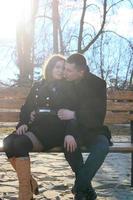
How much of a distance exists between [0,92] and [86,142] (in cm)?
173

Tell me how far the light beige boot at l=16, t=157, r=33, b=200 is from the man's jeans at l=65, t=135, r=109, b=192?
446 mm

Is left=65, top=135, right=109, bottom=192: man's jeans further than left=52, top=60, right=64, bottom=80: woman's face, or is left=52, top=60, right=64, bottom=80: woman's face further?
left=52, top=60, right=64, bottom=80: woman's face

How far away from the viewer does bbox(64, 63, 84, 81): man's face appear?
192 inches

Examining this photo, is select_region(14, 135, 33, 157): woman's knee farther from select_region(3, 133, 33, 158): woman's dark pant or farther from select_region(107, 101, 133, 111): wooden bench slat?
select_region(107, 101, 133, 111): wooden bench slat

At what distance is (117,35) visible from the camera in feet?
84.5

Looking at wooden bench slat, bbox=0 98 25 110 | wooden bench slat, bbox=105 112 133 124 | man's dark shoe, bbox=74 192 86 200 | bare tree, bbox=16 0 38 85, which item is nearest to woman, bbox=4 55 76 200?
man's dark shoe, bbox=74 192 86 200

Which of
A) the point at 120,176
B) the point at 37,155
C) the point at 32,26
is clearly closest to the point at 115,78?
the point at 32,26

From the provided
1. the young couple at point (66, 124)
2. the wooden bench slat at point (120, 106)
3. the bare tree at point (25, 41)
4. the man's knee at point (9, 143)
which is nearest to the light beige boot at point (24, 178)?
the young couple at point (66, 124)

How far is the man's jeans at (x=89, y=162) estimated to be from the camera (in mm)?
4621

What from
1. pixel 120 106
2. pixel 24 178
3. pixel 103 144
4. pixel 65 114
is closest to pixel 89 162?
pixel 103 144

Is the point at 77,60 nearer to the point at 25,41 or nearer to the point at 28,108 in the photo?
the point at 28,108

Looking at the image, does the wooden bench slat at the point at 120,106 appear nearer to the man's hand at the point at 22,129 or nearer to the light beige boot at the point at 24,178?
the man's hand at the point at 22,129

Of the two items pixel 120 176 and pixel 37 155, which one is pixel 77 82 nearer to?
pixel 120 176

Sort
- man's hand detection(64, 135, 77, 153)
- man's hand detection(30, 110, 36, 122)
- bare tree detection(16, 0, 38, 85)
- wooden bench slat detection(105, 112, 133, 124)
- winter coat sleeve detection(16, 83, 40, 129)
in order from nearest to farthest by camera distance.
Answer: man's hand detection(64, 135, 77, 153)
man's hand detection(30, 110, 36, 122)
winter coat sleeve detection(16, 83, 40, 129)
wooden bench slat detection(105, 112, 133, 124)
bare tree detection(16, 0, 38, 85)
